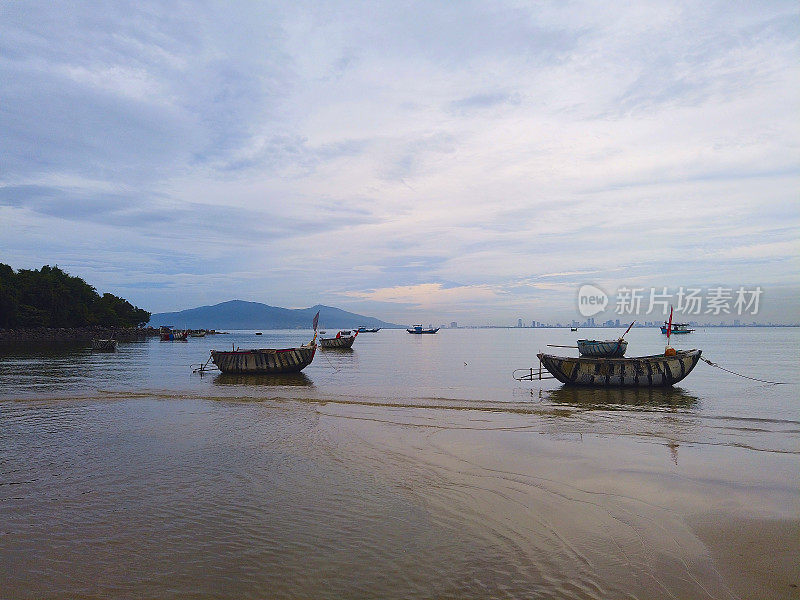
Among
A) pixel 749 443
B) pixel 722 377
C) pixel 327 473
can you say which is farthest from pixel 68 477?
pixel 722 377

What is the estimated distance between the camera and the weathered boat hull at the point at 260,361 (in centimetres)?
3136

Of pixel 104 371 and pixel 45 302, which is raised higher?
pixel 45 302

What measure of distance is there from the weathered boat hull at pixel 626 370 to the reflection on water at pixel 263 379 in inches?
554

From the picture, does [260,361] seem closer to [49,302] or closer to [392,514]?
[392,514]

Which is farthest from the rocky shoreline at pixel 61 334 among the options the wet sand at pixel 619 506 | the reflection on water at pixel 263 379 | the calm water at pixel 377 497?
the wet sand at pixel 619 506

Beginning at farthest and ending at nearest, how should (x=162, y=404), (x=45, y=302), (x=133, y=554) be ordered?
(x=45, y=302) < (x=162, y=404) < (x=133, y=554)

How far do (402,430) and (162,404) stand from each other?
11.2m

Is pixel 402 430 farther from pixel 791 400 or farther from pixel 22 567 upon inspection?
pixel 791 400

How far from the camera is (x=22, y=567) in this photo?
596 cm

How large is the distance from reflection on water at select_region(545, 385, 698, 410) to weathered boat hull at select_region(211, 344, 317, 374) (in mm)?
16181

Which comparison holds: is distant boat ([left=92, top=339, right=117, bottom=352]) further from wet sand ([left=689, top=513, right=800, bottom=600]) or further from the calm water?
wet sand ([left=689, top=513, right=800, bottom=600])

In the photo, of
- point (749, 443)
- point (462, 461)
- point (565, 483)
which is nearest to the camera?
point (565, 483)

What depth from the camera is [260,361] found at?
3175 centimetres

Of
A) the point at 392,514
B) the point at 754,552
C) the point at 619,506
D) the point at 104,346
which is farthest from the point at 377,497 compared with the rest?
the point at 104,346
